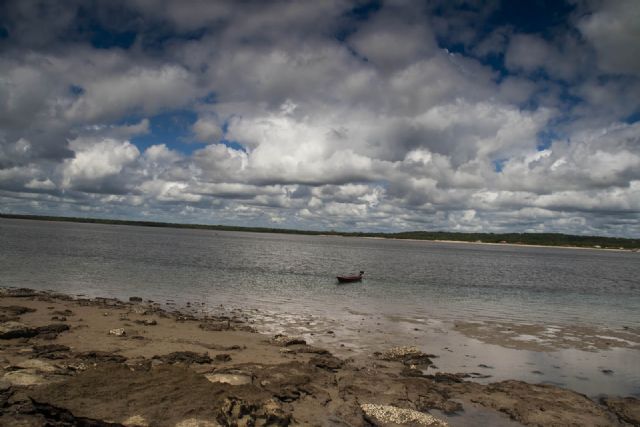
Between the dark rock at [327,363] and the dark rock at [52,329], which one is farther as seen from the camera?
the dark rock at [52,329]

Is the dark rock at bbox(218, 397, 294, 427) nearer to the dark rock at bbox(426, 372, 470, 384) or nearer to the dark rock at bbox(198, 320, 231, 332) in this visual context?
the dark rock at bbox(426, 372, 470, 384)

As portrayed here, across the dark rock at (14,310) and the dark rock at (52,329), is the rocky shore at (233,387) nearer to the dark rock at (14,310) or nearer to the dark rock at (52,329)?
the dark rock at (52,329)

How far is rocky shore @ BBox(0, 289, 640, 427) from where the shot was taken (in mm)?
10547

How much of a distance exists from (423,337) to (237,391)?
48.3 ft

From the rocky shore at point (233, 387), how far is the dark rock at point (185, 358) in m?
0.04

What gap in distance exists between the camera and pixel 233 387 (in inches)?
482

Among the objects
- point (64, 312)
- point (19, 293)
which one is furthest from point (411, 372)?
point (19, 293)

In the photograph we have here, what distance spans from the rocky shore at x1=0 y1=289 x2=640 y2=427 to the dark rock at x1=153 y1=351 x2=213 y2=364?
1.6 inches

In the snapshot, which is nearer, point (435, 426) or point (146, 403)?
point (146, 403)

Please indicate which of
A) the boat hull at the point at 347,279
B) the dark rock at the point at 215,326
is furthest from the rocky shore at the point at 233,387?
the boat hull at the point at 347,279

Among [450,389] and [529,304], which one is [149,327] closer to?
[450,389]

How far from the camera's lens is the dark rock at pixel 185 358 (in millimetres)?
15852

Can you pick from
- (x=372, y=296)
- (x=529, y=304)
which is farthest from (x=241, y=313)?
(x=529, y=304)

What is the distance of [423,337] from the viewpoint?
2395 cm
